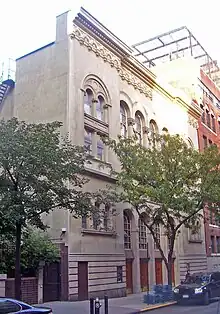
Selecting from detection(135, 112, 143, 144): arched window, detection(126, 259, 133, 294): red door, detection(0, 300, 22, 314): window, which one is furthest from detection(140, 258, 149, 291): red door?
detection(0, 300, 22, 314): window

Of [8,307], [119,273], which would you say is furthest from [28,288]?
[8,307]

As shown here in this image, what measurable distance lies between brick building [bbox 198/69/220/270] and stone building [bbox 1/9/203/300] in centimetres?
1047

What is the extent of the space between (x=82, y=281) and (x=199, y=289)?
624 centimetres

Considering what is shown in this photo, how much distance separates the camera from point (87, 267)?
23172mm

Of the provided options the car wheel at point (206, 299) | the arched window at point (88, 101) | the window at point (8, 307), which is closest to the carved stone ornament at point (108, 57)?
the arched window at point (88, 101)

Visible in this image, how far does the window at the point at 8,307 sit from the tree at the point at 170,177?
13.4 meters

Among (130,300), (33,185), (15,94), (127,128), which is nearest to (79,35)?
(15,94)

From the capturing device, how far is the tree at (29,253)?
19.7 m

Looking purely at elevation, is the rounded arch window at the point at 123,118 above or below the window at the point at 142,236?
above

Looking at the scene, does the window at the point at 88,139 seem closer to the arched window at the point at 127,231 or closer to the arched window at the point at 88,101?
the arched window at the point at 88,101

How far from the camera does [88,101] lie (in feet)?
88.1

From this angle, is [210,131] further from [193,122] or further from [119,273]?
[119,273]

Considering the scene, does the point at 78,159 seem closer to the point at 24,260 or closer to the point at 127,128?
the point at 24,260

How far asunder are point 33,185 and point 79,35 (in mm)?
14014
